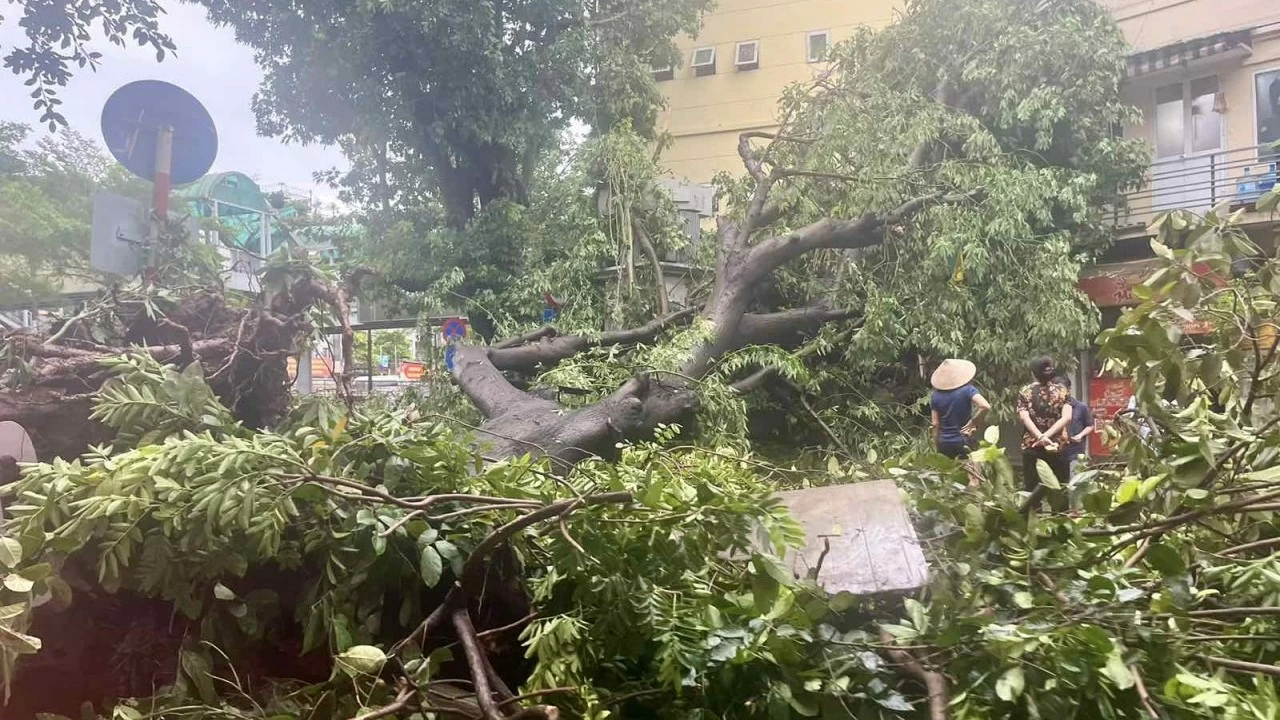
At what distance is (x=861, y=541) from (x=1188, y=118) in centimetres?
294

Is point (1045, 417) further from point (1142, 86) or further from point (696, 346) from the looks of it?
point (1142, 86)

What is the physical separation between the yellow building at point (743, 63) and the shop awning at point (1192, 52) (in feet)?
3.36

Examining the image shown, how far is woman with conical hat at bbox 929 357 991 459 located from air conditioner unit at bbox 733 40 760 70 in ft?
3.72

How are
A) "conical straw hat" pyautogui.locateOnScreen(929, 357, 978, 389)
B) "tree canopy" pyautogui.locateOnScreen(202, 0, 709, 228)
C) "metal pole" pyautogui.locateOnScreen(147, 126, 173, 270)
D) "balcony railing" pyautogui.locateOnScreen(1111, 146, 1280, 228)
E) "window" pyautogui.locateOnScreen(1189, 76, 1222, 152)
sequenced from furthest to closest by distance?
"window" pyautogui.locateOnScreen(1189, 76, 1222, 152) → "conical straw hat" pyautogui.locateOnScreen(929, 357, 978, 389) → "tree canopy" pyautogui.locateOnScreen(202, 0, 709, 228) → "balcony railing" pyautogui.locateOnScreen(1111, 146, 1280, 228) → "metal pole" pyautogui.locateOnScreen(147, 126, 173, 270)

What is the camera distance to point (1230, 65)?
8.04ft

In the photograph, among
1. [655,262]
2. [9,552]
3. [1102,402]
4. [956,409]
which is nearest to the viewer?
[9,552]

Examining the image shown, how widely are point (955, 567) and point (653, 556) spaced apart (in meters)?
0.31

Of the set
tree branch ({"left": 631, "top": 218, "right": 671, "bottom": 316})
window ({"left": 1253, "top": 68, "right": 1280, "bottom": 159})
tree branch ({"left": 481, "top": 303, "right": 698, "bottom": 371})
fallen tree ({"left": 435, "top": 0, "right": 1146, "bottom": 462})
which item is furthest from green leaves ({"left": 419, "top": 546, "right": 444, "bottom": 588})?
Result: window ({"left": 1253, "top": 68, "right": 1280, "bottom": 159})

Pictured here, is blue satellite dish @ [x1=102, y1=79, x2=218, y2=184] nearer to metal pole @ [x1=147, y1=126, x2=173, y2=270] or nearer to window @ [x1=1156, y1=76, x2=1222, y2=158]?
metal pole @ [x1=147, y1=126, x2=173, y2=270]

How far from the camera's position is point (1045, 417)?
79.7 inches

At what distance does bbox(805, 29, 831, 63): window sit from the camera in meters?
2.16

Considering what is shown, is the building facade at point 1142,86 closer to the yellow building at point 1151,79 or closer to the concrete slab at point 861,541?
the yellow building at point 1151,79

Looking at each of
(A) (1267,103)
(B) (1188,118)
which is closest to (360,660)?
(A) (1267,103)

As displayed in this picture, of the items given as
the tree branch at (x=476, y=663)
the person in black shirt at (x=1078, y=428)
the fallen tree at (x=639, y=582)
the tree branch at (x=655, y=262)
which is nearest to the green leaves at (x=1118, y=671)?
the fallen tree at (x=639, y=582)
